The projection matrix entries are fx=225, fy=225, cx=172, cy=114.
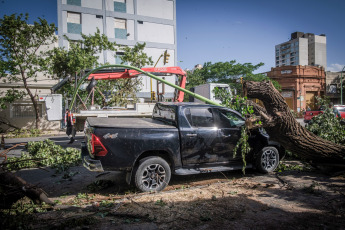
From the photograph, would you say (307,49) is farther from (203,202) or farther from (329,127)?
(203,202)

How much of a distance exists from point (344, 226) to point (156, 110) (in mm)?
4395

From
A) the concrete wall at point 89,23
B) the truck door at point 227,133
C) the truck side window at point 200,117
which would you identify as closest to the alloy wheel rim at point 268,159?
the truck door at point 227,133

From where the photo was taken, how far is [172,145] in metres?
4.51

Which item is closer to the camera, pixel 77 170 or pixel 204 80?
pixel 77 170

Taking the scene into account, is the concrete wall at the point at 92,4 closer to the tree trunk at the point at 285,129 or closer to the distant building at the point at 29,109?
the distant building at the point at 29,109

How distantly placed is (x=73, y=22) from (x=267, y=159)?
26.3m

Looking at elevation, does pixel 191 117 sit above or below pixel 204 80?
below

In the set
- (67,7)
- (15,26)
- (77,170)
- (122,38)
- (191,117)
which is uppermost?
(67,7)

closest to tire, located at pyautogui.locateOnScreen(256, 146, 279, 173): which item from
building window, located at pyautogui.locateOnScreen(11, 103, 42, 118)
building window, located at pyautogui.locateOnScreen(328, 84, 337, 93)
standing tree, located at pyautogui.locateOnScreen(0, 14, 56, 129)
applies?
standing tree, located at pyautogui.locateOnScreen(0, 14, 56, 129)

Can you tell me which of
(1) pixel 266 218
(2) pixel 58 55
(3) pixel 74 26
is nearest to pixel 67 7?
(3) pixel 74 26

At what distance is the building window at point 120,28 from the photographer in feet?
89.5

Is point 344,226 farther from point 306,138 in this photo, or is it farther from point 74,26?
point 74,26

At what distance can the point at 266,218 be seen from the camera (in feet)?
10.7

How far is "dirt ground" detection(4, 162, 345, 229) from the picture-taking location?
10.1ft
